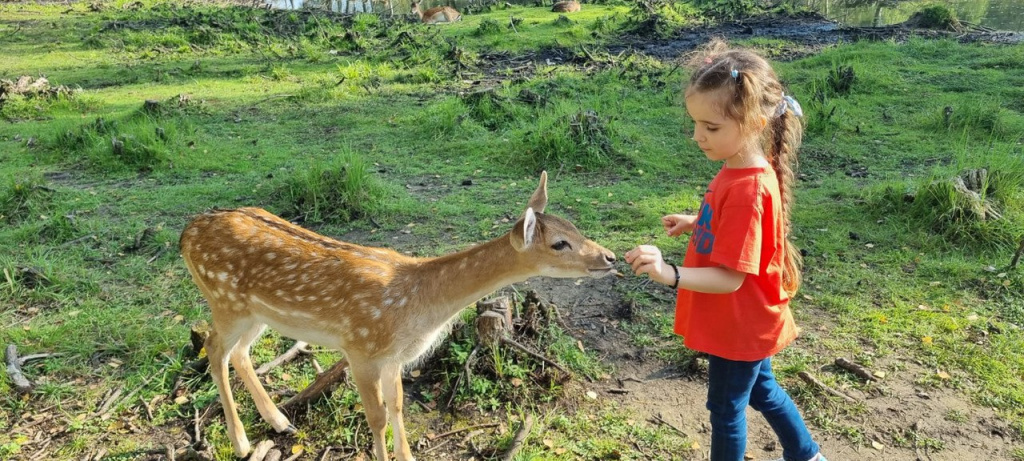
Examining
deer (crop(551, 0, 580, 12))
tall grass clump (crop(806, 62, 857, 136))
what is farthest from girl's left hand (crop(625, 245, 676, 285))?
deer (crop(551, 0, 580, 12))

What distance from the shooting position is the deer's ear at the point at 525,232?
2.93 meters

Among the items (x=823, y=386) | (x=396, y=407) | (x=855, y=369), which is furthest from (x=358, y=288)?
(x=855, y=369)

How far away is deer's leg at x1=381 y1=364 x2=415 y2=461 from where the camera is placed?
3.45 m

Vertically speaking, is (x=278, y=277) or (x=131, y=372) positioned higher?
(x=278, y=277)

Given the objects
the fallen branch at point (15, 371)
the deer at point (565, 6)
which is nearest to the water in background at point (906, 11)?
the deer at point (565, 6)

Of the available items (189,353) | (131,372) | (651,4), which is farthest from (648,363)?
(651,4)

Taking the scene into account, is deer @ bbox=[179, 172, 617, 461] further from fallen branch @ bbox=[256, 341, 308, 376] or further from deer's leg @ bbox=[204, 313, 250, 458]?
fallen branch @ bbox=[256, 341, 308, 376]

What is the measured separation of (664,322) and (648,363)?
0.47 m

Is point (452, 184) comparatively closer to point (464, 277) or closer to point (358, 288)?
point (358, 288)

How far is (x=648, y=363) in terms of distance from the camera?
4.30 metres

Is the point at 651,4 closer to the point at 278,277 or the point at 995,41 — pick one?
the point at 995,41

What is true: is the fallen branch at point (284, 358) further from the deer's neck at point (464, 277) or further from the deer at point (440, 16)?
the deer at point (440, 16)

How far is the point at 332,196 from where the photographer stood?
6.59 m

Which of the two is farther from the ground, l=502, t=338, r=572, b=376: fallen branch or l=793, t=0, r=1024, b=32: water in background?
l=793, t=0, r=1024, b=32: water in background
